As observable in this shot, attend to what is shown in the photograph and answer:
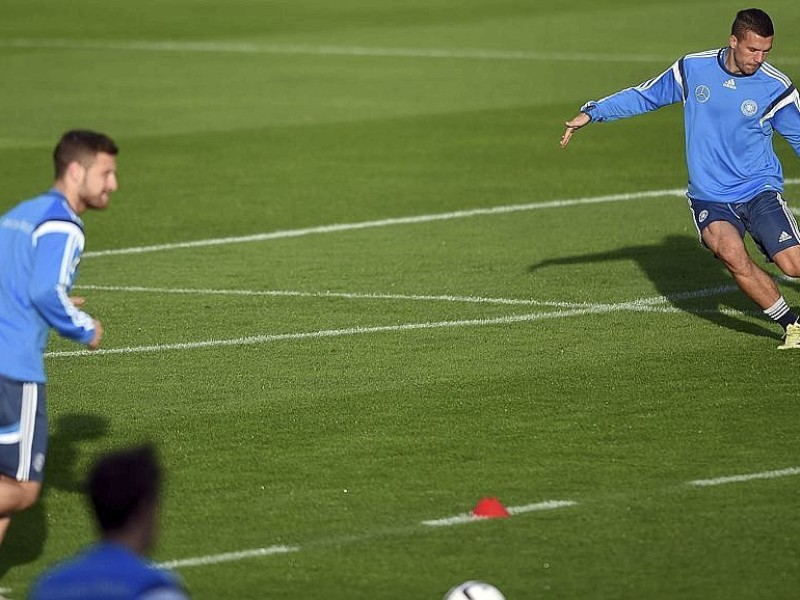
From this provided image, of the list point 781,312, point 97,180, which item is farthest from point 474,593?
point 781,312

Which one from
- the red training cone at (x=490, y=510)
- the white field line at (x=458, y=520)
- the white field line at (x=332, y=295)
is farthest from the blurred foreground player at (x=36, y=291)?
the white field line at (x=332, y=295)

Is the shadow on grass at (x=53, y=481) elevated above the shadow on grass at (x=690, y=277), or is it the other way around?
the shadow on grass at (x=690, y=277)

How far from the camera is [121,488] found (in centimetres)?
499

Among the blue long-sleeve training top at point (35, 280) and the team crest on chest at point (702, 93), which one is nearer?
the blue long-sleeve training top at point (35, 280)

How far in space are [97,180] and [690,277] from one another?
27.0ft

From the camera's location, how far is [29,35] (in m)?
35.5

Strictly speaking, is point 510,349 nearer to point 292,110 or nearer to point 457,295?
point 457,295

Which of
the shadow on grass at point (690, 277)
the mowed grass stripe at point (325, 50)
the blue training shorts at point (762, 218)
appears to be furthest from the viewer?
the mowed grass stripe at point (325, 50)

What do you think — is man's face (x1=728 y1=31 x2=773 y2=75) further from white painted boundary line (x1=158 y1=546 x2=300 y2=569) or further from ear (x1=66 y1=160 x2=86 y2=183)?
ear (x1=66 y1=160 x2=86 y2=183)

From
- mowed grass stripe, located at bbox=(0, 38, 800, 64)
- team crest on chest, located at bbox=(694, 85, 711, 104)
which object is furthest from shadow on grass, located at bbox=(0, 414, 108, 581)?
mowed grass stripe, located at bbox=(0, 38, 800, 64)

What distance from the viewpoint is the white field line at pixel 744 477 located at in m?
9.41

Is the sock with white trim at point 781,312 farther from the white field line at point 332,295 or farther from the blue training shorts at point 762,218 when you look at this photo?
the white field line at point 332,295

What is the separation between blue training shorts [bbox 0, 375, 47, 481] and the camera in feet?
25.4

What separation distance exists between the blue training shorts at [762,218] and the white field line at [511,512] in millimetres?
3861
